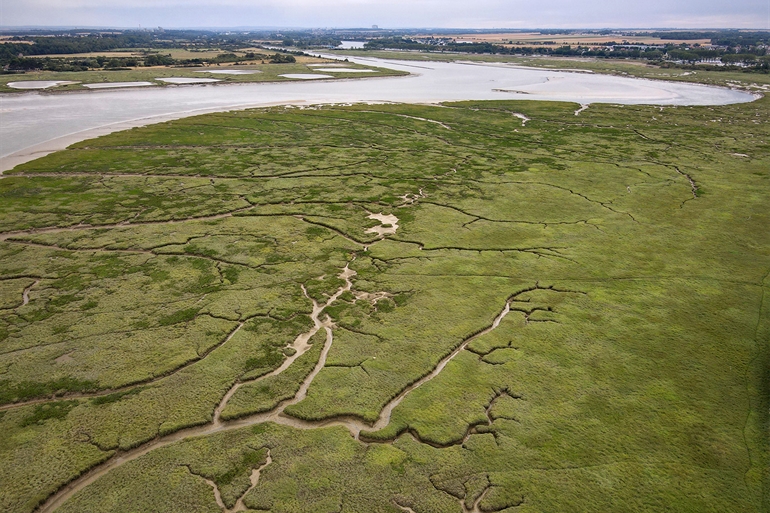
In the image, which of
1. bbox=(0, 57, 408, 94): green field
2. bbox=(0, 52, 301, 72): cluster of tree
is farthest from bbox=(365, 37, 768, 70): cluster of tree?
bbox=(0, 52, 301, 72): cluster of tree

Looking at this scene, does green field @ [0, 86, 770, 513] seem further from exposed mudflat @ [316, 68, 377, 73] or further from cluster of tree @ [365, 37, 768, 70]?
cluster of tree @ [365, 37, 768, 70]

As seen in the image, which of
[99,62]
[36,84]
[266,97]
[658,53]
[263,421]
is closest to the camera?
[263,421]

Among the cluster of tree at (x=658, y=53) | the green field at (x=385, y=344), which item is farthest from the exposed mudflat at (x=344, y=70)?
the green field at (x=385, y=344)

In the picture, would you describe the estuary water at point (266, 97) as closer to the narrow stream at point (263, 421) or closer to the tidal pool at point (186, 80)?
the tidal pool at point (186, 80)

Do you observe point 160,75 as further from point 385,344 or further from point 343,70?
point 385,344

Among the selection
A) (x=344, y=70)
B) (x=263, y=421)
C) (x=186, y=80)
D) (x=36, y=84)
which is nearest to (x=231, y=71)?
(x=186, y=80)

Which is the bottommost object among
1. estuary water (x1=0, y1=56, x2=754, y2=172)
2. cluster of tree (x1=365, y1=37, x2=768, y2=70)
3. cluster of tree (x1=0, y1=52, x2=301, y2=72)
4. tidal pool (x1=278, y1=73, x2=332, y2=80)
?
estuary water (x1=0, y1=56, x2=754, y2=172)
